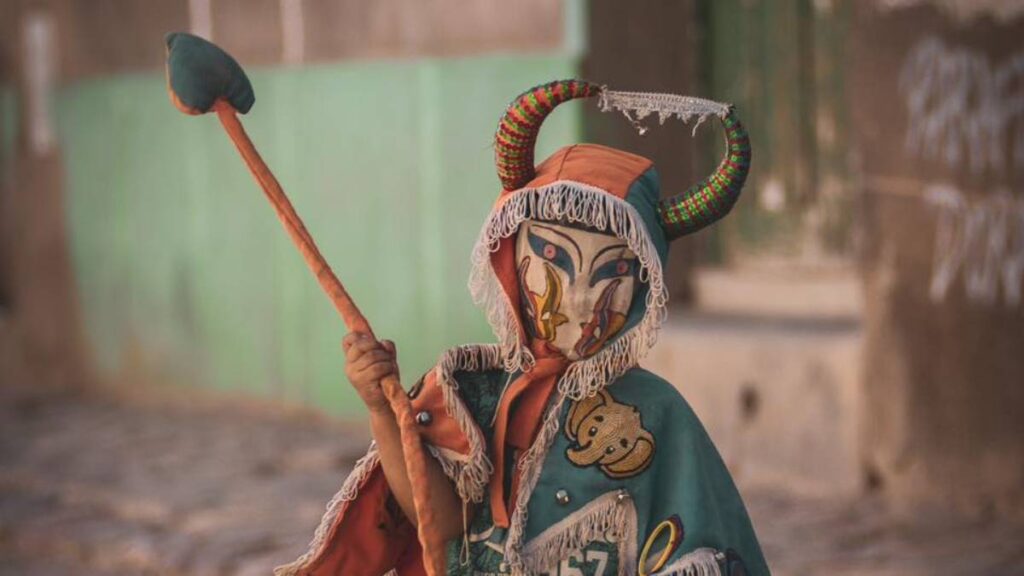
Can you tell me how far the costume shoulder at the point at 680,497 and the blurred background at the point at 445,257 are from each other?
5.40 ft

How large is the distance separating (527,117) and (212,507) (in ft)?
16.2

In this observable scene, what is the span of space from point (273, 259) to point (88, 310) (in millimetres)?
2219

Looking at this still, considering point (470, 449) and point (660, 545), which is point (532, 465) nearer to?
point (470, 449)

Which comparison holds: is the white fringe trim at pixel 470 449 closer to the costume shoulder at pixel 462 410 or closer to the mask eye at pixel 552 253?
the costume shoulder at pixel 462 410

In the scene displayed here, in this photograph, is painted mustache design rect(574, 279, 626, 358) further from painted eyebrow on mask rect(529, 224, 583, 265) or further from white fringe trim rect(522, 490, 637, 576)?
white fringe trim rect(522, 490, 637, 576)

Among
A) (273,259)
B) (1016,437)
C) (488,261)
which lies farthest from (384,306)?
(488,261)

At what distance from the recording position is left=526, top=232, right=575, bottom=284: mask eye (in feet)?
11.2

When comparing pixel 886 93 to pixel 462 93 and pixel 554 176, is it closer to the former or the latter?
pixel 462 93

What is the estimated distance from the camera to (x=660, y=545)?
341 cm

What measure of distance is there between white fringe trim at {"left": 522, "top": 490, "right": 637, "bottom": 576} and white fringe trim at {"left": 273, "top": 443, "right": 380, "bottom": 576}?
41 centimetres

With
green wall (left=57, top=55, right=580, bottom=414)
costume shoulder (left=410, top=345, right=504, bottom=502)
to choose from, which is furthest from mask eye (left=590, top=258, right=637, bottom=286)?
green wall (left=57, top=55, right=580, bottom=414)

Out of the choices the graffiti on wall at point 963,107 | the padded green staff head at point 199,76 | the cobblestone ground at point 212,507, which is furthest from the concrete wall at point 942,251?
the padded green staff head at point 199,76

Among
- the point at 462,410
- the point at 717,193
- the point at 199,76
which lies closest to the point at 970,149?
the point at 717,193

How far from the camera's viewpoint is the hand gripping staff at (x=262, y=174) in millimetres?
3371
